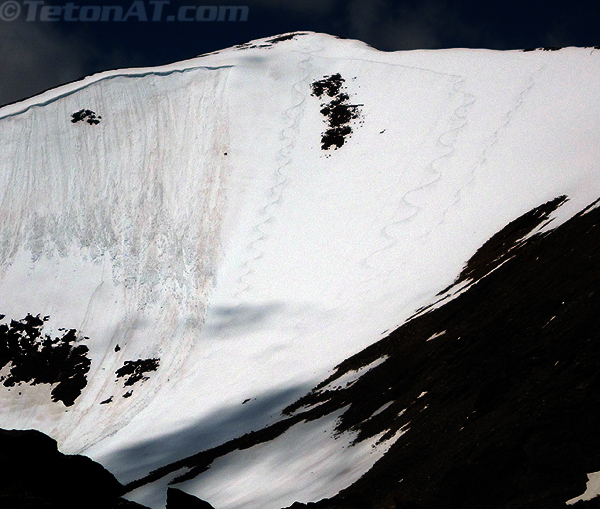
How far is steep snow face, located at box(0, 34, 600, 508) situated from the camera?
36250 millimetres

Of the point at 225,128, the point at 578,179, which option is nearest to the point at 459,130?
the point at 578,179

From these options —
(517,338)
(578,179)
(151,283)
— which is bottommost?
(517,338)

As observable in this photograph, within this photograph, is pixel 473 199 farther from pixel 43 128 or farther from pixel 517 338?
pixel 43 128

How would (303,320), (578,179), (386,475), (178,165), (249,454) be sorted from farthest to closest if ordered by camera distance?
(178,165) < (303,320) < (578,179) < (249,454) < (386,475)

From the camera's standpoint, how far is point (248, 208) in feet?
175

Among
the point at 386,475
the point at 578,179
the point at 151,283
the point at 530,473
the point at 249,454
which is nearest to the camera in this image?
the point at 530,473

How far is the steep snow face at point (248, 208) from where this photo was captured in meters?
36.2

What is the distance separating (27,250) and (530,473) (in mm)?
50899

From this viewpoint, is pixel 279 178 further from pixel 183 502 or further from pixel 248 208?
pixel 183 502

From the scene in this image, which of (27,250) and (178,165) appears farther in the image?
(178,165)

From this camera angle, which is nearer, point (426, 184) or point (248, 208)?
point (426, 184)

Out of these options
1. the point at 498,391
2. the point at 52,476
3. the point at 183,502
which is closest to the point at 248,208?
the point at 498,391

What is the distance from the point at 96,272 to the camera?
51688 mm

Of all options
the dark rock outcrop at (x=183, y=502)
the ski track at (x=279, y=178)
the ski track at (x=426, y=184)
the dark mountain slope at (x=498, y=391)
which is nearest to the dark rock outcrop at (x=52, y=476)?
the dark rock outcrop at (x=183, y=502)
